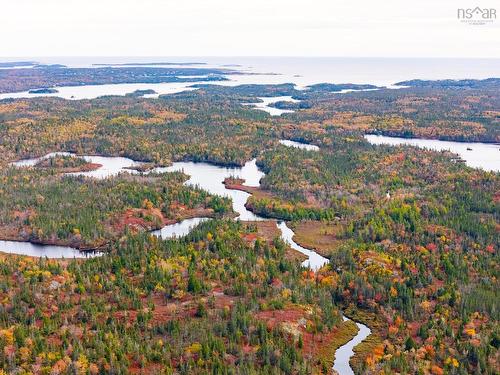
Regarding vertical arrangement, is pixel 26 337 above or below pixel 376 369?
above

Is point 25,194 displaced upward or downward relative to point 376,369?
Result: upward

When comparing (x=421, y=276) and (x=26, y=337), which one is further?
(x=421, y=276)

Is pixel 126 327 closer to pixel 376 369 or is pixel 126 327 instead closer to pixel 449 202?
pixel 376 369

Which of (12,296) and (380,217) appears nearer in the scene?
(12,296)

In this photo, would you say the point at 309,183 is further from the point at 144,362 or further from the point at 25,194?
the point at 144,362

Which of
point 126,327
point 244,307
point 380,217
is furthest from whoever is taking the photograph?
point 380,217

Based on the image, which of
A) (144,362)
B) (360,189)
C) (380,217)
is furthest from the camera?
(360,189)

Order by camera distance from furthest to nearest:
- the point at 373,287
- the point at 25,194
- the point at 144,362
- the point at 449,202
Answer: the point at 25,194 < the point at 449,202 < the point at 373,287 < the point at 144,362

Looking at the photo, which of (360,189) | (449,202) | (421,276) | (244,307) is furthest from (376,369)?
(360,189)

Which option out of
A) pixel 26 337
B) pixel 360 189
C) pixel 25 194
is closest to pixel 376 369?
pixel 26 337
